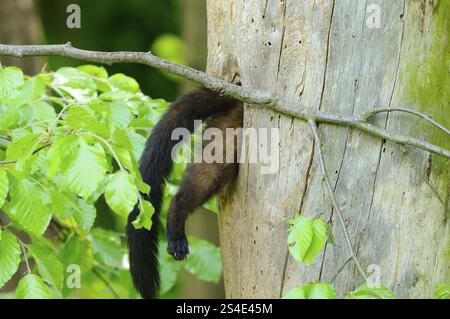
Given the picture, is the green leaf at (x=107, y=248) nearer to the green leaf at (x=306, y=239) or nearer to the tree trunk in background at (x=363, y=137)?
the tree trunk in background at (x=363, y=137)

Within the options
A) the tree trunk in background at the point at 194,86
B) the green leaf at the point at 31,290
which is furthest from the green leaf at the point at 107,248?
the tree trunk in background at the point at 194,86

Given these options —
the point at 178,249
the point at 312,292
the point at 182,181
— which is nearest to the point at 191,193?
the point at 182,181

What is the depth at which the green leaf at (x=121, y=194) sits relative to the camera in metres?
1.98

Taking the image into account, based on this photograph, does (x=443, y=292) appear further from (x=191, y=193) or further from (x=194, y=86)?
(x=194, y=86)

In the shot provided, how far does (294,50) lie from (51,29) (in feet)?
20.4

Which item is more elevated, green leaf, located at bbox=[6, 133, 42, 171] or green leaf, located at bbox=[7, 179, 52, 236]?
green leaf, located at bbox=[6, 133, 42, 171]

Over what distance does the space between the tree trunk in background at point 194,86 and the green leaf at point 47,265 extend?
3030 mm

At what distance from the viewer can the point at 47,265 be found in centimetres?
246

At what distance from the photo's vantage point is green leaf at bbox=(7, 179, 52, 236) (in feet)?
7.45

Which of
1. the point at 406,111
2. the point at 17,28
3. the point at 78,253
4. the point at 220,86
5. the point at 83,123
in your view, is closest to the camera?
the point at 83,123

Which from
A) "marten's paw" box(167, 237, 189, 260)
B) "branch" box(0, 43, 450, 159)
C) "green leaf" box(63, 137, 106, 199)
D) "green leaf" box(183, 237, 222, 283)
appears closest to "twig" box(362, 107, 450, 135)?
"branch" box(0, 43, 450, 159)

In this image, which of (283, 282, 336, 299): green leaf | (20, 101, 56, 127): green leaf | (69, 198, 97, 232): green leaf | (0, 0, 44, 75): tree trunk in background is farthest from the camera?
(0, 0, 44, 75): tree trunk in background

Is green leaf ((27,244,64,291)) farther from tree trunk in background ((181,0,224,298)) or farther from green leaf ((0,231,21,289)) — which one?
tree trunk in background ((181,0,224,298))

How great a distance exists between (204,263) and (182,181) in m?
0.97
